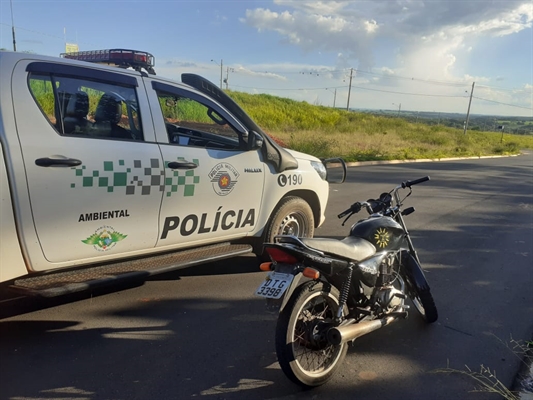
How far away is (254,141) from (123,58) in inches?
59.1

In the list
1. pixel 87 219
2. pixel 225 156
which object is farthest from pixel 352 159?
pixel 87 219

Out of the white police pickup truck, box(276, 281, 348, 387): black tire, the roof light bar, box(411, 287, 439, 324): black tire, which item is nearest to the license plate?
box(276, 281, 348, 387): black tire

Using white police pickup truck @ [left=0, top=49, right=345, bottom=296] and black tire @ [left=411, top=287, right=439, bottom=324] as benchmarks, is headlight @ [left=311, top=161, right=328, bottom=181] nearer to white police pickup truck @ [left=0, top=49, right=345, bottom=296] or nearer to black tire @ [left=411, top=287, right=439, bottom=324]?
white police pickup truck @ [left=0, top=49, right=345, bottom=296]

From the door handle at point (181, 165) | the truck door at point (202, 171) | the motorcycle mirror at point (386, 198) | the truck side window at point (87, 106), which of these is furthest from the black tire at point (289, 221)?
the truck side window at point (87, 106)

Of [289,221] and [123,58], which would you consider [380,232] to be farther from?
[123,58]

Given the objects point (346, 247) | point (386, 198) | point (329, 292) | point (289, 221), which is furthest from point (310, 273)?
point (289, 221)

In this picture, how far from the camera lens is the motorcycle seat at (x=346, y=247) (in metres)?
2.98

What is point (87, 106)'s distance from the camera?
11.7 ft

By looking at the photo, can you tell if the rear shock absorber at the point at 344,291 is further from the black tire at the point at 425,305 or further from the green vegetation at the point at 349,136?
the green vegetation at the point at 349,136

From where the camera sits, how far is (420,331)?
3961 mm

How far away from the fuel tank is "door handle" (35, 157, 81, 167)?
2161 mm

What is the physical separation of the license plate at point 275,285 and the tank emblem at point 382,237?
0.94 metres

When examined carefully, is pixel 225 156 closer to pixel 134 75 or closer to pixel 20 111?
pixel 134 75

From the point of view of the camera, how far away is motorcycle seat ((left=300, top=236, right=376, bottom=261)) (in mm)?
2982
